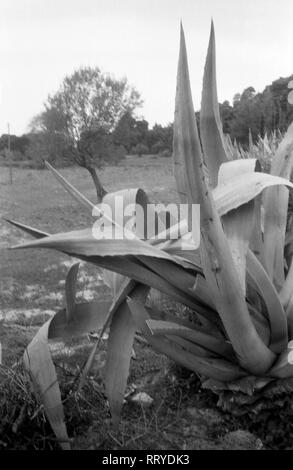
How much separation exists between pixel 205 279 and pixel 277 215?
327 millimetres

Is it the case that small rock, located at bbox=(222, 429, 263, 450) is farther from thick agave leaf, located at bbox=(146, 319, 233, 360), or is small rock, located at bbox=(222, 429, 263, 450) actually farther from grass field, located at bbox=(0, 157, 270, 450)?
thick agave leaf, located at bbox=(146, 319, 233, 360)

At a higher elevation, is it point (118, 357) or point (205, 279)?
point (205, 279)

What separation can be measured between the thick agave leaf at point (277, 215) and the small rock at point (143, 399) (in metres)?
0.41

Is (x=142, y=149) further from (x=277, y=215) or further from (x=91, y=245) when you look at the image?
(x=91, y=245)

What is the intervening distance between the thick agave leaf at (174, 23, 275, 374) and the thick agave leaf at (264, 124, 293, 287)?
24cm

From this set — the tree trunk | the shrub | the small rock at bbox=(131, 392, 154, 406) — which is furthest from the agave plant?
the tree trunk

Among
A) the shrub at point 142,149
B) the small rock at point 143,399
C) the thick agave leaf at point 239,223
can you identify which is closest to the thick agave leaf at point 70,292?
the small rock at point 143,399

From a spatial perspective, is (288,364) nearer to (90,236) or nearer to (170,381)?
(170,381)

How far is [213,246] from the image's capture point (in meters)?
0.86

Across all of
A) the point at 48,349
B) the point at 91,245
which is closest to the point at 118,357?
the point at 48,349

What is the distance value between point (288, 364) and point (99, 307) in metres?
0.42

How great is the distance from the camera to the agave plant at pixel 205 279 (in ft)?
2.84

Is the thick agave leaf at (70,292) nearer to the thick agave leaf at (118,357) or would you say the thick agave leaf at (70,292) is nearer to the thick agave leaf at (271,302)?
the thick agave leaf at (118,357)
